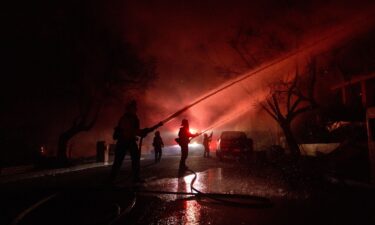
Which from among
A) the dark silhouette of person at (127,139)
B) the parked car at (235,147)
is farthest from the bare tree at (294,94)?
the dark silhouette of person at (127,139)

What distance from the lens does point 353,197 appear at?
20.4ft

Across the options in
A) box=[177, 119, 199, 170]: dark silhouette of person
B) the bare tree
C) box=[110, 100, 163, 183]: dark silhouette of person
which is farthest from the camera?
the bare tree

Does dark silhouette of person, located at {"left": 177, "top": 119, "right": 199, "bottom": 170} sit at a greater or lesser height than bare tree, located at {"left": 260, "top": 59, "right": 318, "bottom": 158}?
lesser

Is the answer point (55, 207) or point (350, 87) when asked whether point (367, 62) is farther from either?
point (55, 207)

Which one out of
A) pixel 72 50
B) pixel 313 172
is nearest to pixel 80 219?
pixel 313 172

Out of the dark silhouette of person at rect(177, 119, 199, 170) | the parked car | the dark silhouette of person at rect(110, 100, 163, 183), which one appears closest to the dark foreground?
the dark silhouette of person at rect(110, 100, 163, 183)

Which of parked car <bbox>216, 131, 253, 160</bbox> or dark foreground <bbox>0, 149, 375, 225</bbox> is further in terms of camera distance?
parked car <bbox>216, 131, 253, 160</bbox>

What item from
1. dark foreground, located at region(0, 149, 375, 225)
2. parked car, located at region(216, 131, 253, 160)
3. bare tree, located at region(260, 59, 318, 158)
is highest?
bare tree, located at region(260, 59, 318, 158)

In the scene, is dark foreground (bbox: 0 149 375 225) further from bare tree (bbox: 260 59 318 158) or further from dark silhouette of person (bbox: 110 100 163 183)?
bare tree (bbox: 260 59 318 158)

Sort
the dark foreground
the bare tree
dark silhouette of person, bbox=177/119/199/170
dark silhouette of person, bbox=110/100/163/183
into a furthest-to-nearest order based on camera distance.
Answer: the bare tree < dark silhouette of person, bbox=177/119/199/170 < dark silhouette of person, bbox=110/100/163/183 < the dark foreground

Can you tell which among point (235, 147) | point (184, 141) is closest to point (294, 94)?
point (235, 147)

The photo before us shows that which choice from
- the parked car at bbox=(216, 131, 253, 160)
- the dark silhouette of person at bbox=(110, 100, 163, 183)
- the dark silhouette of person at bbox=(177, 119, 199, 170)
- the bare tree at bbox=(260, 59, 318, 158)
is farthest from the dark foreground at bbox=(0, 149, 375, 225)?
the bare tree at bbox=(260, 59, 318, 158)

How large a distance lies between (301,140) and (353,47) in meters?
9.39

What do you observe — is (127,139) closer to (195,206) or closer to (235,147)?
(195,206)
